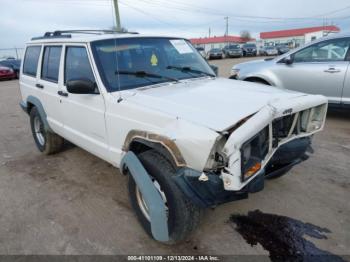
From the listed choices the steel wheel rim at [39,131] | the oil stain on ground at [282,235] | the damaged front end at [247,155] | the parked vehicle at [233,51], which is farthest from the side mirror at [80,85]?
the parked vehicle at [233,51]

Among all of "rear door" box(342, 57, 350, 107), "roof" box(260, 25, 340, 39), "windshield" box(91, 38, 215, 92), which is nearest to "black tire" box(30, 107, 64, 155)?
"windshield" box(91, 38, 215, 92)

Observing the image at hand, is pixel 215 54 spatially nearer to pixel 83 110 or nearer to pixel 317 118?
pixel 83 110

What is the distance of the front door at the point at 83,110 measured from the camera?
329 centimetres

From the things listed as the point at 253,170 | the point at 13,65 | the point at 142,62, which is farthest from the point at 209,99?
the point at 13,65

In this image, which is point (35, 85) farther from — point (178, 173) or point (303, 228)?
point (303, 228)

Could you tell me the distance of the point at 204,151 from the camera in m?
2.15

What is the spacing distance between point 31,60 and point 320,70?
5.31m

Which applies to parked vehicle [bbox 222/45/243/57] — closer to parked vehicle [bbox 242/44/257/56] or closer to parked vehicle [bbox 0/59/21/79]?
parked vehicle [bbox 242/44/257/56]

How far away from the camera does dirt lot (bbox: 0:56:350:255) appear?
275cm

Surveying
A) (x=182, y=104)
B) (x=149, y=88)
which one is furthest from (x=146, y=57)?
(x=182, y=104)

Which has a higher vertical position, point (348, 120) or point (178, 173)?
point (178, 173)

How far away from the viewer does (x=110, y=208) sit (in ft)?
11.1

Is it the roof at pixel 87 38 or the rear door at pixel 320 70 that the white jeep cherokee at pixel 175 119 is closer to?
the roof at pixel 87 38

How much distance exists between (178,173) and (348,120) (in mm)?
5582
